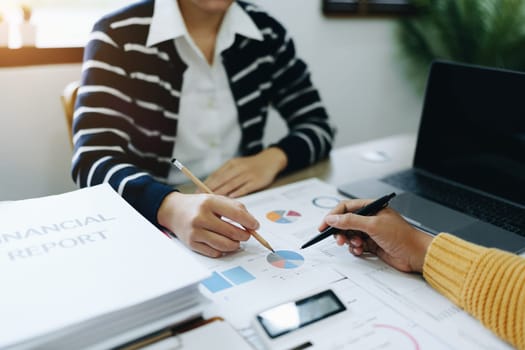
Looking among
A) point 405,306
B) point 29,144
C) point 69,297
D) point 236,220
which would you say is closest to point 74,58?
point 29,144

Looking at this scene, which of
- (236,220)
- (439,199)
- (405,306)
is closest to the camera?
(405,306)

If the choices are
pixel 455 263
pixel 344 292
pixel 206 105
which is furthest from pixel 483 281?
A: pixel 206 105

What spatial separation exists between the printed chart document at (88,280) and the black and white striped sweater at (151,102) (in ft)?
0.62

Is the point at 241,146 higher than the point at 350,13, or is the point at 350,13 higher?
the point at 350,13

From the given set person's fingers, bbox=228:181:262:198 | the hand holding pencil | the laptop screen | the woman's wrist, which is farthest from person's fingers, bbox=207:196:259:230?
the laptop screen

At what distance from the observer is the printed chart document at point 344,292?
51 centimetres

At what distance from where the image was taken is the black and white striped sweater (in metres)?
0.86

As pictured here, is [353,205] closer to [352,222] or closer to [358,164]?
[352,222]

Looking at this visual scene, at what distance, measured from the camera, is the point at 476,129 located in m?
0.91

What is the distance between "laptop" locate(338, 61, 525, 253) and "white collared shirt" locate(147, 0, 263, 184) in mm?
376

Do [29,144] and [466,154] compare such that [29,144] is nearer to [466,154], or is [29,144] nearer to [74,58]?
[74,58]

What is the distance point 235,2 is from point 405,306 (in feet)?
2.90

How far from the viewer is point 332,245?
706 mm

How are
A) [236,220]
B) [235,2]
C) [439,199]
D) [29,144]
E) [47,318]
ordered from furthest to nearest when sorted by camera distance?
1. [29,144]
2. [235,2]
3. [439,199]
4. [236,220]
5. [47,318]
